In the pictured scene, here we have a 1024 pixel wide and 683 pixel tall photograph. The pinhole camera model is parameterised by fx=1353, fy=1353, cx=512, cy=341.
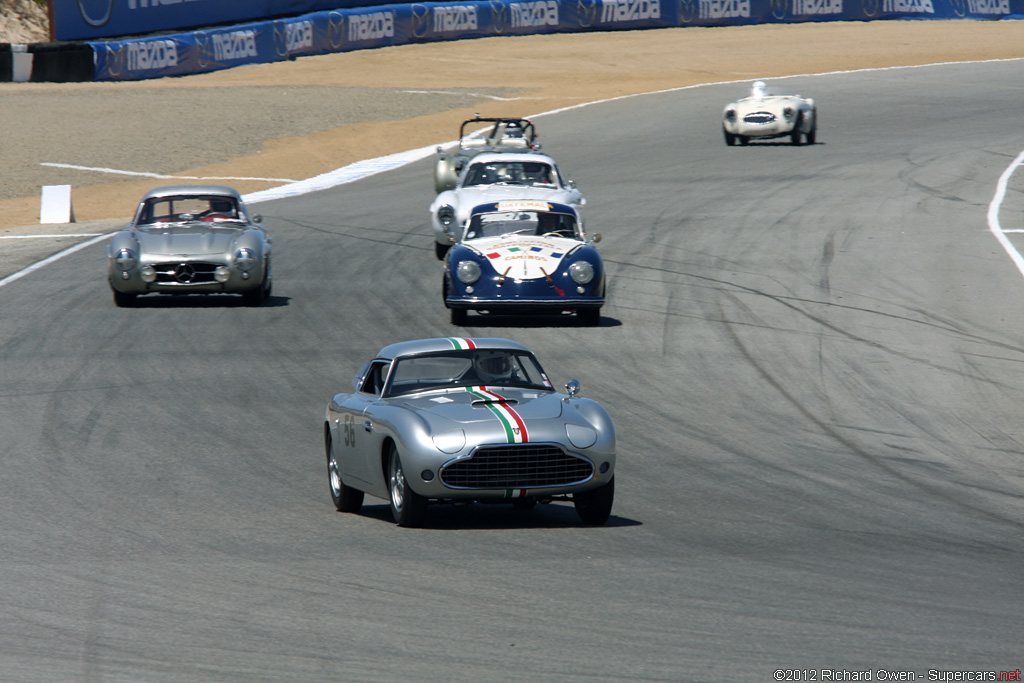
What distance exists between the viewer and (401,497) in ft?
26.3

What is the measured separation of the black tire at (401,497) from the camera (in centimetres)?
784

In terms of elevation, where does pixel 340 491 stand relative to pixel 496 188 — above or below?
below

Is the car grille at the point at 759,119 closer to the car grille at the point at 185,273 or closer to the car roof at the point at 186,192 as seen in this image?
the car roof at the point at 186,192

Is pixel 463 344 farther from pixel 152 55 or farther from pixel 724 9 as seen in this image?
pixel 724 9

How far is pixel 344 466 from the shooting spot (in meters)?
8.66

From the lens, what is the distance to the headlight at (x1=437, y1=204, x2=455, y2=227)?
1853 cm

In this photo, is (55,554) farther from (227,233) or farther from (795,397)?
(227,233)

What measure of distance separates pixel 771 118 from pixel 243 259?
17.9 metres

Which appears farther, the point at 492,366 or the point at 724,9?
the point at 724,9

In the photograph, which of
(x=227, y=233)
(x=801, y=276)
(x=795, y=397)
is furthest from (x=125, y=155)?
(x=795, y=397)

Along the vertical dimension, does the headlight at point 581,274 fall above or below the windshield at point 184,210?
below

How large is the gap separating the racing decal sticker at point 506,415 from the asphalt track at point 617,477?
22.3 inches

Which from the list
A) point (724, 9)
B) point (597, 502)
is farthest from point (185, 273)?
point (724, 9)

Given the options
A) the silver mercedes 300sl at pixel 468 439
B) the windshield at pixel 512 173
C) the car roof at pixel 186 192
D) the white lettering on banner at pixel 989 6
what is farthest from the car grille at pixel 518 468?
the white lettering on banner at pixel 989 6
